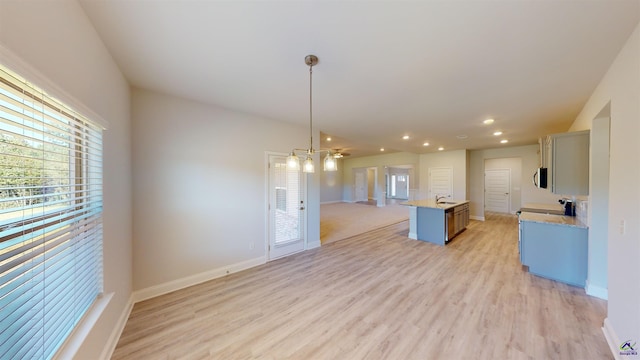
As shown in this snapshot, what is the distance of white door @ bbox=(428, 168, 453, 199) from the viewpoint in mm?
7860

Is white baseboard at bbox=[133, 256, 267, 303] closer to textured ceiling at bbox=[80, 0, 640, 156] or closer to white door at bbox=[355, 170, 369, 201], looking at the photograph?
textured ceiling at bbox=[80, 0, 640, 156]

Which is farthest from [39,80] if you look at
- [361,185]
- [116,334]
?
[361,185]

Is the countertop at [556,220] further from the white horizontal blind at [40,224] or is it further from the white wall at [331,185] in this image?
the white wall at [331,185]

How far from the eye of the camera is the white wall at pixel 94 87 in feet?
3.45

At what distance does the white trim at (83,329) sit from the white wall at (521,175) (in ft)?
30.6

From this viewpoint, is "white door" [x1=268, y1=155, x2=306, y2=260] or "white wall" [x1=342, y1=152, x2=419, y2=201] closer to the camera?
"white door" [x1=268, y1=155, x2=306, y2=260]

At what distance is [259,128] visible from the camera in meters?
3.83

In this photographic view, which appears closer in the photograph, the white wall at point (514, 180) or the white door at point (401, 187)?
the white wall at point (514, 180)

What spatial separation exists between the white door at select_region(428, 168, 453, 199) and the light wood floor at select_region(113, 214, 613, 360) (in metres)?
4.39

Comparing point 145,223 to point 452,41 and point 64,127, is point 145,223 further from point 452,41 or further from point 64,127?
point 452,41

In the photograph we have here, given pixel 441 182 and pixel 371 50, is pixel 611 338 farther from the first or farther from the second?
pixel 441 182

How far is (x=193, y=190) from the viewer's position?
3143mm

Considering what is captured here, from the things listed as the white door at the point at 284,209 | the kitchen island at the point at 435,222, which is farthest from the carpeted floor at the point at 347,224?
the kitchen island at the point at 435,222

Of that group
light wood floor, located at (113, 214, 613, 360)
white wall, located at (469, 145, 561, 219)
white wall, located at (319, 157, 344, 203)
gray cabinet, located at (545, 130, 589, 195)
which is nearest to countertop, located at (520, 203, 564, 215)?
light wood floor, located at (113, 214, 613, 360)
